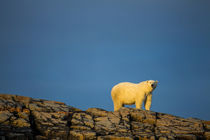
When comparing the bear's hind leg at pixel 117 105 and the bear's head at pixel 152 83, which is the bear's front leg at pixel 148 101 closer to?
the bear's head at pixel 152 83

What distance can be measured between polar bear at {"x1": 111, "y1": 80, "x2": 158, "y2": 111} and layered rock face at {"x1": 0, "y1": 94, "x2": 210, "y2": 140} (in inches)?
107

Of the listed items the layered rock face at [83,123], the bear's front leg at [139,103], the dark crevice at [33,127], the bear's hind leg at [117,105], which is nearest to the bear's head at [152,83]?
the bear's front leg at [139,103]

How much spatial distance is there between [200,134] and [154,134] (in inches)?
111

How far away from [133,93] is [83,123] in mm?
6511

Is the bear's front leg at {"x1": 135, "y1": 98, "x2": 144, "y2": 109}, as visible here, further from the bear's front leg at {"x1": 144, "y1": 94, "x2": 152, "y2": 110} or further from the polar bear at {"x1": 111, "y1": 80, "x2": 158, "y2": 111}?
the bear's front leg at {"x1": 144, "y1": 94, "x2": 152, "y2": 110}

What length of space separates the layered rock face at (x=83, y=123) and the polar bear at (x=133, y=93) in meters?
2.73

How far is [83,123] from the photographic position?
11.8 meters

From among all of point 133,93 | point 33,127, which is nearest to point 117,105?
point 133,93

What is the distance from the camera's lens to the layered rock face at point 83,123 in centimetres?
1067

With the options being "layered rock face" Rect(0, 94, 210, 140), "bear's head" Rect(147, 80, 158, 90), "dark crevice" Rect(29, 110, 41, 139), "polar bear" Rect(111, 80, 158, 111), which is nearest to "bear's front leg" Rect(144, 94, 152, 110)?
"polar bear" Rect(111, 80, 158, 111)

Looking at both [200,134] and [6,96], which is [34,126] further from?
[200,134]

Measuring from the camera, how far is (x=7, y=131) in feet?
32.3

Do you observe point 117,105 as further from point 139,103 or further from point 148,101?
point 148,101

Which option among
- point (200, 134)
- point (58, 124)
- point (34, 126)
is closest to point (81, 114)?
point (58, 124)
